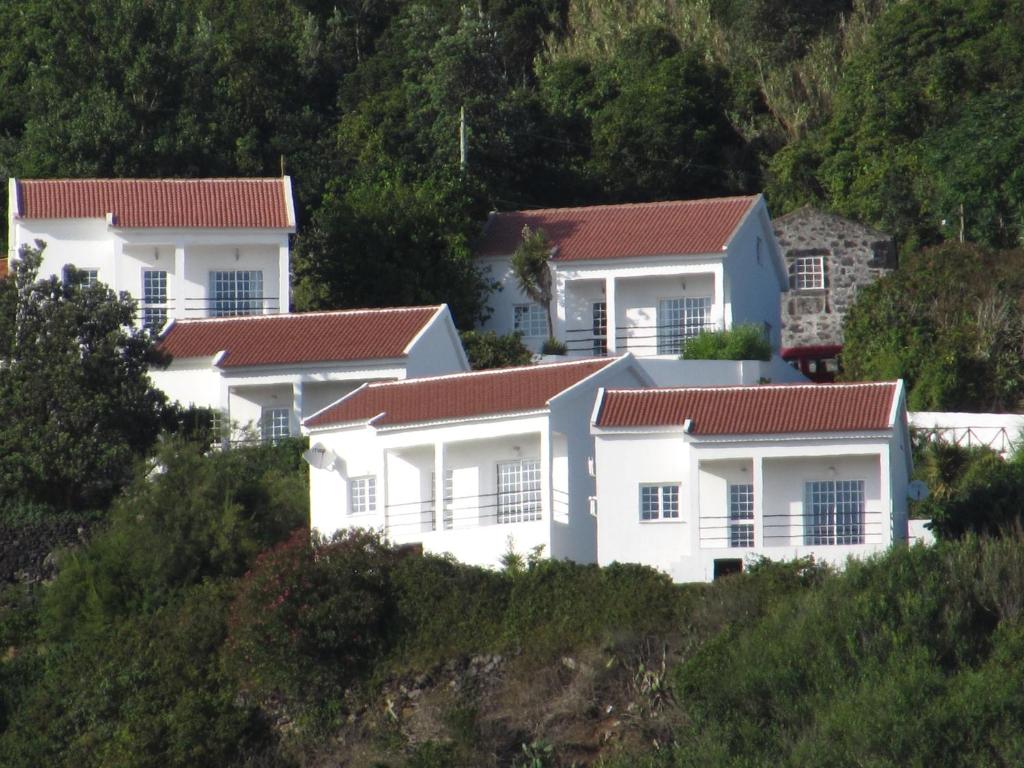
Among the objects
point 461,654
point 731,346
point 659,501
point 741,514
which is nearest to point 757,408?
point 741,514

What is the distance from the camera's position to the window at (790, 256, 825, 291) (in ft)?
186

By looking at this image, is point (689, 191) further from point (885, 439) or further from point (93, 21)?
point (885, 439)

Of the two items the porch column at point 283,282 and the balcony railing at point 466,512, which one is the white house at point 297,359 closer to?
the porch column at point 283,282

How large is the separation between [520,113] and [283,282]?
13.7m

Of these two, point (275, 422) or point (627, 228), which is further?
point (627, 228)

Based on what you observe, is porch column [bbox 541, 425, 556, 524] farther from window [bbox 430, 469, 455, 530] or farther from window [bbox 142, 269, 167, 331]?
window [bbox 142, 269, 167, 331]

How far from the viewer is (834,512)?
3791 centimetres

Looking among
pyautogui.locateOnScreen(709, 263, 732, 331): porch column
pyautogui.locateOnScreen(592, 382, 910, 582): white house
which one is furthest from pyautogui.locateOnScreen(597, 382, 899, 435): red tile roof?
pyautogui.locateOnScreen(709, 263, 732, 331): porch column

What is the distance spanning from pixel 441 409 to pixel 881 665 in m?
9.97

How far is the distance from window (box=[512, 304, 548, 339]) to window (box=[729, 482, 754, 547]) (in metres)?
15.8

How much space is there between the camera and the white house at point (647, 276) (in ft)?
170

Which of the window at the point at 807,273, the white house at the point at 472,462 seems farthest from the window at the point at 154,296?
the window at the point at 807,273

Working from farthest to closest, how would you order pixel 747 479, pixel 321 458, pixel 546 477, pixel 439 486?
1. pixel 321 458
2. pixel 439 486
3. pixel 546 477
4. pixel 747 479

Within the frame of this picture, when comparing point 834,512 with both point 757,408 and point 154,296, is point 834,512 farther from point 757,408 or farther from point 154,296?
point 154,296
